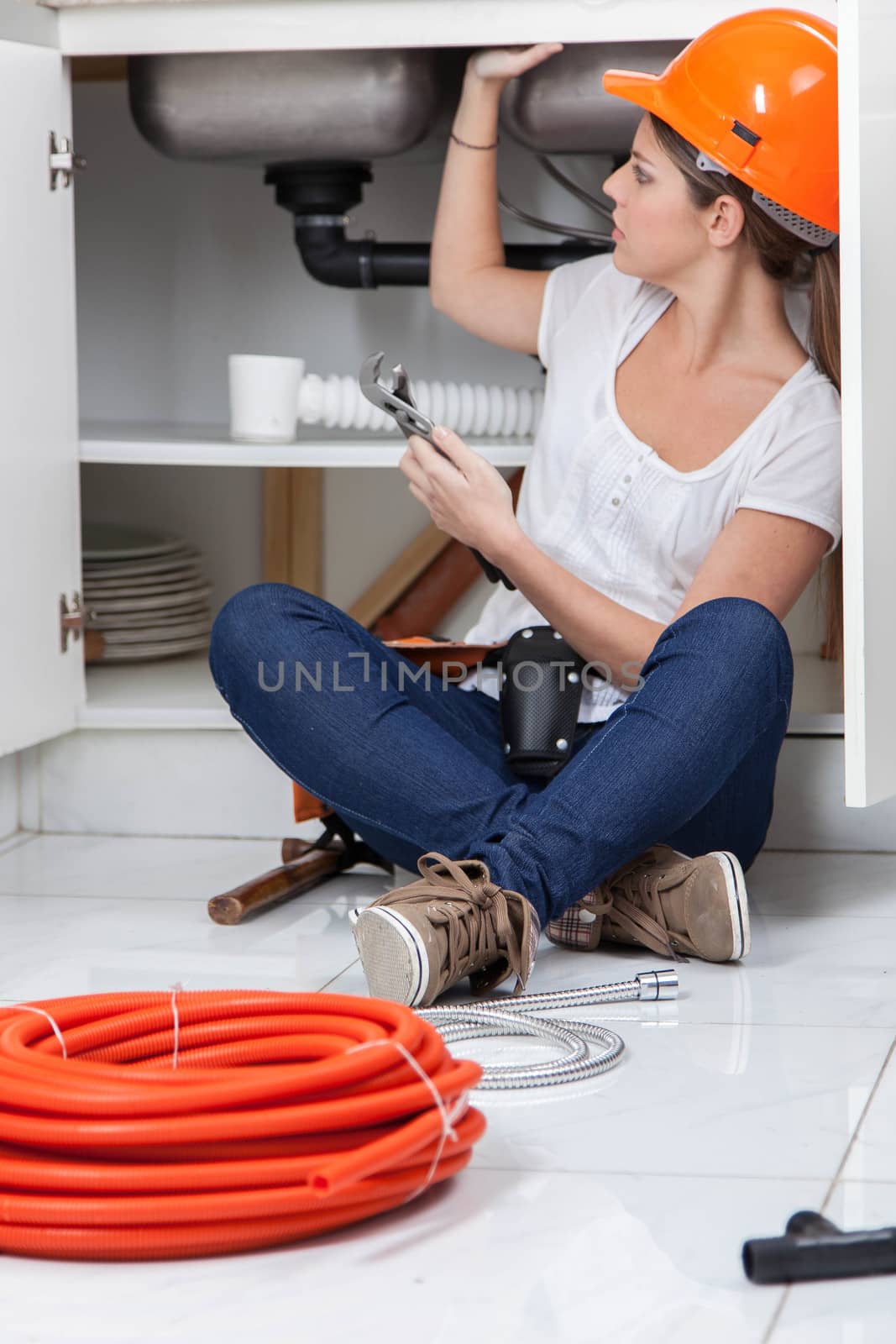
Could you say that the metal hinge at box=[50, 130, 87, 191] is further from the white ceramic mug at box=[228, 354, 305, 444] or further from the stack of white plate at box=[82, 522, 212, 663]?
the stack of white plate at box=[82, 522, 212, 663]

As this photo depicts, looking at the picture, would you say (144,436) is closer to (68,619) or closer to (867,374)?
(68,619)

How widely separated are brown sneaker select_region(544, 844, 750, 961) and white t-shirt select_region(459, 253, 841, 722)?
232 millimetres

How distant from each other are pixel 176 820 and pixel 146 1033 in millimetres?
1007

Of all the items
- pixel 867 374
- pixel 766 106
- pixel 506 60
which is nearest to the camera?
pixel 867 374

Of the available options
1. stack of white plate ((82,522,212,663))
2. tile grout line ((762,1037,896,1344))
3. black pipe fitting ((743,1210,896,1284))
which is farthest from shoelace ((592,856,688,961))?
stack of white plate ((82,522,212,663))

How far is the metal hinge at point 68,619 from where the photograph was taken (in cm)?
201

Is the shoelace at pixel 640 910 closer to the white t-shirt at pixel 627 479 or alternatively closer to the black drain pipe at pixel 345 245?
the white t-shirt at pixel 627 479

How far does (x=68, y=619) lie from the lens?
79.4 inches

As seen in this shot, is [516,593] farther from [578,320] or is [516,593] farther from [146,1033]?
[146,1033]

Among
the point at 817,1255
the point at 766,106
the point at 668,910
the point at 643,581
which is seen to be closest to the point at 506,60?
the point at 766,106

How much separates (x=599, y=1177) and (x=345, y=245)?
1522 millimetres

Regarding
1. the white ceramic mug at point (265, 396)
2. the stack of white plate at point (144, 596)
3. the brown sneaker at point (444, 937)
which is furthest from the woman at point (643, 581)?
the stack of white plate at point (144, 596)

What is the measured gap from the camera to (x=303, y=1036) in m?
1.06

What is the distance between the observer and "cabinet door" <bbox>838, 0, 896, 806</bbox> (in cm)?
144
